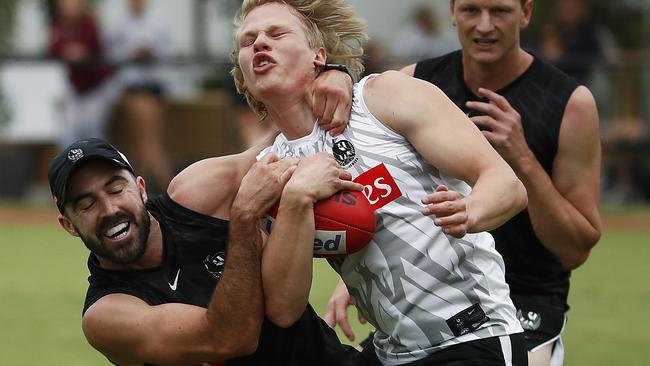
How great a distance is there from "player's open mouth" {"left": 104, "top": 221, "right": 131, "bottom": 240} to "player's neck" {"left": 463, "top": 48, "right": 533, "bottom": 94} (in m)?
1.89

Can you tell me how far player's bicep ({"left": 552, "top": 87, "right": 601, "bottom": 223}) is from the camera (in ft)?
18.7

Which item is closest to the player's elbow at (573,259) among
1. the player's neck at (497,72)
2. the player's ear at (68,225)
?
the player's neck at (497,72)

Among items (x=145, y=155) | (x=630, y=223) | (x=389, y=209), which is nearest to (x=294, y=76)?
(x=389, y=209)

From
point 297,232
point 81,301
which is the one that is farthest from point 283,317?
point 81,301

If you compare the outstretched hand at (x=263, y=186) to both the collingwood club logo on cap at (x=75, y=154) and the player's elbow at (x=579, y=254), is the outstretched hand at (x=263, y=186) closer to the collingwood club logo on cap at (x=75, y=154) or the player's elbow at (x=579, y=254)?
the collingwood club logo on cap at (x=75, y=154)

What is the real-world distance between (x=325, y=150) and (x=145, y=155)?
11.6 metres

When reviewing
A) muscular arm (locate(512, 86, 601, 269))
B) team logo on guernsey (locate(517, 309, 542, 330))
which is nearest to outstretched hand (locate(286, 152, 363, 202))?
muscular arm (locate(512, 86, 601, 269))

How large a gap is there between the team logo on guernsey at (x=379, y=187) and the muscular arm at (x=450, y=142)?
0.52ft

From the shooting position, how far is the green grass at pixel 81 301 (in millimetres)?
8086

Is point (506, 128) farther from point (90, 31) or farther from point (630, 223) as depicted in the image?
point (90, 31)

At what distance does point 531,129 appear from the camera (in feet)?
18.9

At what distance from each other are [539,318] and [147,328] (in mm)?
2068

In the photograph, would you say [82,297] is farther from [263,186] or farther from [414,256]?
[414,256]

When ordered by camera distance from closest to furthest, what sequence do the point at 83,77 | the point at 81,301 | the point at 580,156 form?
the point at 580,156, the point at 81,301, the point at 83,77
